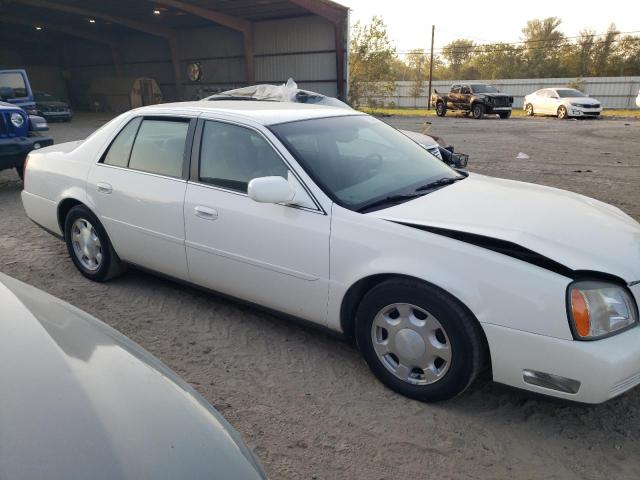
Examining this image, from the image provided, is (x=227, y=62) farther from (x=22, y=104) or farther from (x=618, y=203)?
(x=618, y=203)

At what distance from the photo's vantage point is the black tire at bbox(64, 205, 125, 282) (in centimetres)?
419

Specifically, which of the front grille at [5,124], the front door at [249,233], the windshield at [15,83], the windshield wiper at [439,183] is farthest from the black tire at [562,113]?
the front door at [249,233]

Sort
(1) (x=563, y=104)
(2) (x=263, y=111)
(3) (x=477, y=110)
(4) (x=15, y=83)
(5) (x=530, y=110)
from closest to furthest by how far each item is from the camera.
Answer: (2) (x=263, y=111), (4) (x=15, y=83), (1) (x=563, y=104), (3) (x=477, y=110), (5) (x=530, y=110)

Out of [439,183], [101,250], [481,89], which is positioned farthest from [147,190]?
[481,89]

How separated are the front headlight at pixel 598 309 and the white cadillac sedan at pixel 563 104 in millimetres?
24634

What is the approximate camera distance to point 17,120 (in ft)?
26.6

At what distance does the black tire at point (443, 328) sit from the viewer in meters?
2.52

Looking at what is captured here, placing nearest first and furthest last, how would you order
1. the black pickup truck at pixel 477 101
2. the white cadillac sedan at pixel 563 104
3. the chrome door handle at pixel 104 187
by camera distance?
the chrome door handle at pixel 104 187
the white cadillac sedan at pixel 563 104
the black pickup truck at pixel 477 101

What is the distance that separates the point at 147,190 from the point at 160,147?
35 centimetres

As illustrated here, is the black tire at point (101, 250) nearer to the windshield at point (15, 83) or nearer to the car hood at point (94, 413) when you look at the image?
the car hood at point (94, 413)

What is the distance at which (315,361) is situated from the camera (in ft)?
10.6

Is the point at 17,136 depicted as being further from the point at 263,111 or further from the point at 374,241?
the point at 374,241

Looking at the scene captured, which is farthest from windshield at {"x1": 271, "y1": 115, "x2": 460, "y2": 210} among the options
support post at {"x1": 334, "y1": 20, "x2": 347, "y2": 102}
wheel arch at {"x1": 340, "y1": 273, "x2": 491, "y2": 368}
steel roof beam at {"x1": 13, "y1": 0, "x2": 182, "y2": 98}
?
steel roof beam at {"x1": 13, "y1": 0, "x2": 182, "y2": 98}

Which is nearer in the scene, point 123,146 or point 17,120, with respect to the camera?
point 123,146
